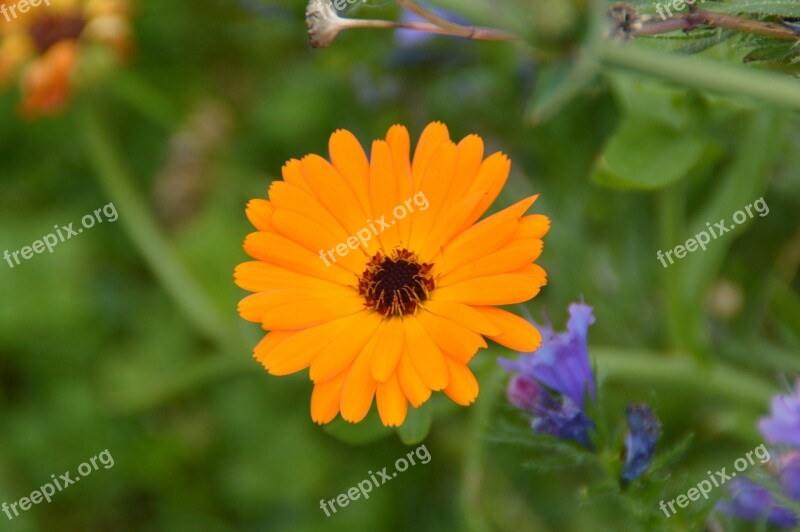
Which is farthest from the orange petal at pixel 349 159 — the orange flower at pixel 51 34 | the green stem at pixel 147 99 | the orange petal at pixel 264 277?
the green stem at pixel 147 99

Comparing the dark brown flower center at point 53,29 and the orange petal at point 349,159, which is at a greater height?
the dark brown flower center at point 53,29

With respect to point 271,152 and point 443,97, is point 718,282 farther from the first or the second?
point 271,152

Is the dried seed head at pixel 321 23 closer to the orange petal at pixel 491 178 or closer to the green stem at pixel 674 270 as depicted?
the orange petal at pixel 491 178

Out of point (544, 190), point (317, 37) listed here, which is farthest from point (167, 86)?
point (317, 37)

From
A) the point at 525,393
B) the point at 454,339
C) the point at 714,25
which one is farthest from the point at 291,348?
the point at 714,25

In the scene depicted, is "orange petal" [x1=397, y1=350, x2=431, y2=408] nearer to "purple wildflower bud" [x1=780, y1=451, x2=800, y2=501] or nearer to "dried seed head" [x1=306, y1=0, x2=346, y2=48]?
"dried seed head" [x1=306, y1=0, x2=346, y2=48]

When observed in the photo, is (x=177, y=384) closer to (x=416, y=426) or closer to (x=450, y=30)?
(x=416, y=426)
